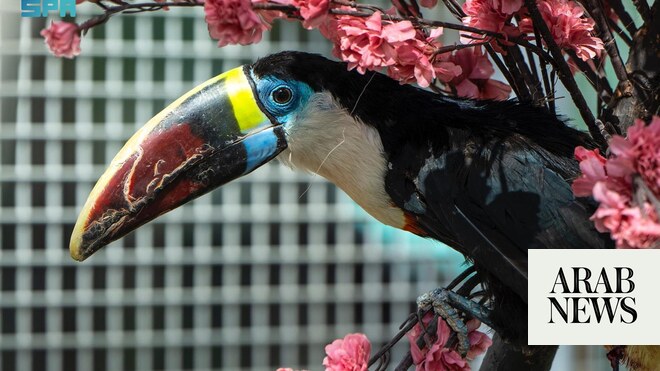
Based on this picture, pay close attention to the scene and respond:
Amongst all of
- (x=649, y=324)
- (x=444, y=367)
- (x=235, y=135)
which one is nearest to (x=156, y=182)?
(x=235, y=135)

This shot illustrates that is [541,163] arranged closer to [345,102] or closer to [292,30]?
[345,102]

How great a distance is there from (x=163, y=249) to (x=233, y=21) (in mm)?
2379

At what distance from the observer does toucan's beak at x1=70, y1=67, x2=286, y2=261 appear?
28.9 inches

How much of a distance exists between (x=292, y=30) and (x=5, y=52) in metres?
0.78

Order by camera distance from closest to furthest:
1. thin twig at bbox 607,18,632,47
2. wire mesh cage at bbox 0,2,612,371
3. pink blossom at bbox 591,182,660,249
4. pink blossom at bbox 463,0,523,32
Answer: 1. pink blossom at bbox 591,182,660,249
2. pink blossom at bbox 463,0,523,32
3. thin twig at bbox 607,18,632,47
4. wire mesh cage at bbox 0,2,612,371

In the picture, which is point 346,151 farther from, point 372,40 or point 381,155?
point 372,40

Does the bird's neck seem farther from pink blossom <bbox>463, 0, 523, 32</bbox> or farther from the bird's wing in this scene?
pink blossom <bbox>463, 0, 523, 32</bbox>

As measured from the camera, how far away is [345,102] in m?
0.76

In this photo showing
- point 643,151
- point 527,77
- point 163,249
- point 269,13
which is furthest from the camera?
point 163,249

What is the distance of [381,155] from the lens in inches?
29.9

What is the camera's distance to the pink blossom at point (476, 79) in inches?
29.6

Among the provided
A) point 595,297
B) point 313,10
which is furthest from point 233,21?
point 595,297

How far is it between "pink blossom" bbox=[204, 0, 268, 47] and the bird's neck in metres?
0.19

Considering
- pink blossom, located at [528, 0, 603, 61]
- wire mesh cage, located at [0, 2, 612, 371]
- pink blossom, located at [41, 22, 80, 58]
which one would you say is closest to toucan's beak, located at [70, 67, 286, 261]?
pink blossom, located at [41, 22, 80, 58]
